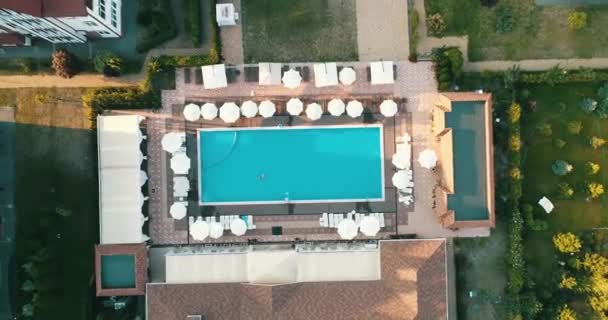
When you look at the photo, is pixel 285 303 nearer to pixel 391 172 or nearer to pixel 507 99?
pixel 391 172

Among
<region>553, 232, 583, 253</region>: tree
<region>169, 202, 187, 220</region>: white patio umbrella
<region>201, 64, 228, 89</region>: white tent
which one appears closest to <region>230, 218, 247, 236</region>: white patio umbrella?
<region>169, 202, 187, 220</region>: white patio umbrella

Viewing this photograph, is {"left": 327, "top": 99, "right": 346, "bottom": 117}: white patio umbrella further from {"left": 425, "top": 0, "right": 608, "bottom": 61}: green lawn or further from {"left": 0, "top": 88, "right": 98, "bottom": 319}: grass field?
{"left": 0, "top": 88, "right": 98, "bottom": 319}: grass field

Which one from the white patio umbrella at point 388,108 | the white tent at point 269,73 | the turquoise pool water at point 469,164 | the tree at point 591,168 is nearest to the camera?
the turquoise pool water at point 469,164

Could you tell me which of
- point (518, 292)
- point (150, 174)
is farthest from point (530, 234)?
point (150, 174)

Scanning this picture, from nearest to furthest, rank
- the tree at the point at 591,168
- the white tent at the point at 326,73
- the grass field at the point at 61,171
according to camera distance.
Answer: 1. the white tent at the point at 326,73
2. the tree at the point at 591,168
3. the grass field at the point at 61,171

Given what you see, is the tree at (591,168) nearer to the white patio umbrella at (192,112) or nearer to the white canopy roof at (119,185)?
the white patio umbrella at (192,112)

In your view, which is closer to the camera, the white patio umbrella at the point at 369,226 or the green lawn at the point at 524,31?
the white patio umbrella at the point at 369,226

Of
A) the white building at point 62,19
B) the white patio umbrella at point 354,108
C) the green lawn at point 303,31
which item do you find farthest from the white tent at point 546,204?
the white building at point 62,19
